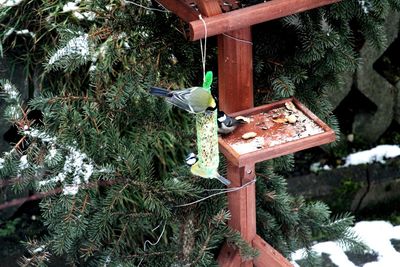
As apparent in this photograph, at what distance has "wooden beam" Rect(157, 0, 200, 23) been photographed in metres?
1.68

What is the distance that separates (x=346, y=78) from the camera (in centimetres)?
304

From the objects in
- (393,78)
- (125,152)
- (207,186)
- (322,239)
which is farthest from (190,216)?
(393,78)

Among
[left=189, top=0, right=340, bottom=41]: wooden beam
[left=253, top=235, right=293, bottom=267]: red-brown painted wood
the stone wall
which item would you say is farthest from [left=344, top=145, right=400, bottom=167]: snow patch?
[left=189, top=0, right=340, bottom=41]: wooden beam

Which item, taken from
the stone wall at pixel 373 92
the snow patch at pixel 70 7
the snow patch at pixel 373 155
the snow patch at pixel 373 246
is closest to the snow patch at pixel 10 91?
the snow patch at pixel 70 7

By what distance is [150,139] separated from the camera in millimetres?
2061

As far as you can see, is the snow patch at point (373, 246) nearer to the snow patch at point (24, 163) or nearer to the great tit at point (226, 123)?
the great tit at point (226, 123)

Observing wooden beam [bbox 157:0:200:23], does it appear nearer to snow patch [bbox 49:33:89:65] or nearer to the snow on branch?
snow patch [bbox 49:33:89:65]

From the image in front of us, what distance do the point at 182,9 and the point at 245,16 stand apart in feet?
0.55

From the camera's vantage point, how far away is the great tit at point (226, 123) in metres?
1.77

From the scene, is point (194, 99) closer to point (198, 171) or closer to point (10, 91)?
point (198, 171)

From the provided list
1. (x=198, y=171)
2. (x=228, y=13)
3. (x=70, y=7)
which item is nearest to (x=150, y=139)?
(x=198, y=171)

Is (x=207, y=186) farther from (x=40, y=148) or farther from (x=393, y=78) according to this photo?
(x=393, y=78)

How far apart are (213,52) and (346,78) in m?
1.10

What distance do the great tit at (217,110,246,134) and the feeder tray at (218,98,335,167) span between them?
17 mm
